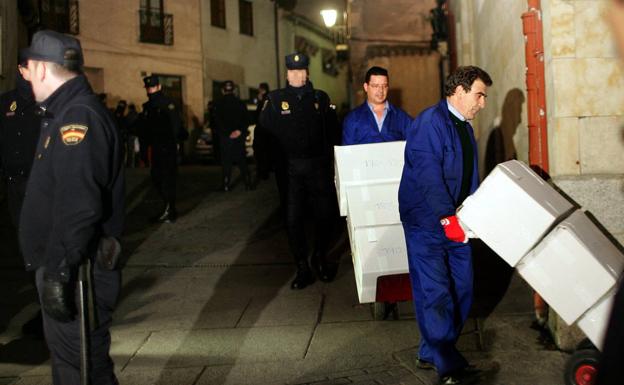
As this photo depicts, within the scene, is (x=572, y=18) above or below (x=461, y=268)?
above

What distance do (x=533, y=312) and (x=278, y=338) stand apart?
2.07 m

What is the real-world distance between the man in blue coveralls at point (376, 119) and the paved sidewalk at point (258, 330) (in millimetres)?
1470

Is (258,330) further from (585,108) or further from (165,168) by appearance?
(165,168)

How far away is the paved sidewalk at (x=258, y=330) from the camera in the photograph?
4363 millimetres

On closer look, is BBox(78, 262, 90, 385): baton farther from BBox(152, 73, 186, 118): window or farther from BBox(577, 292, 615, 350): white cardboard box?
BBox(152, 73, 186, 118): window

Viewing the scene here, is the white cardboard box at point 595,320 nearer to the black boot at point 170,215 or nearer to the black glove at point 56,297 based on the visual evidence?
the black glove at point 56,297

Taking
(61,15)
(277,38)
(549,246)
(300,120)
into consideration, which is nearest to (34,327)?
(300,120)

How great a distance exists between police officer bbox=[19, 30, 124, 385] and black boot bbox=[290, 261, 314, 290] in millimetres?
3281

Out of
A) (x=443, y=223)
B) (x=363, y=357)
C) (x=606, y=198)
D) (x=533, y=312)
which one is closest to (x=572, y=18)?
(x=606, y=198)

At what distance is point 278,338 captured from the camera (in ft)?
16.6

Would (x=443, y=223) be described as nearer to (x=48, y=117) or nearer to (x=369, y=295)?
(x=369, y=295)

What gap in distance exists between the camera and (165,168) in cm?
934

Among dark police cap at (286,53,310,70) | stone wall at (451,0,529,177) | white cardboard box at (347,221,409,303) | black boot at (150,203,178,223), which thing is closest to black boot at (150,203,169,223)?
black boot at (150,203,178,223)

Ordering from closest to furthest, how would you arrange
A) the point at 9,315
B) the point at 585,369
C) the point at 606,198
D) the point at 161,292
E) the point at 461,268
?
the point at 585,369
the point at 461,268
the point at 606,198
the point at 9,315
the point at 161,292
